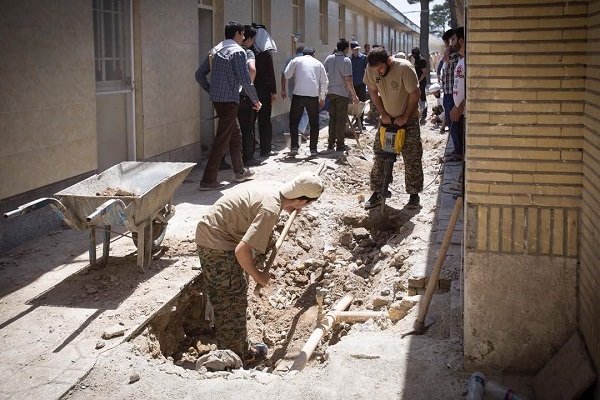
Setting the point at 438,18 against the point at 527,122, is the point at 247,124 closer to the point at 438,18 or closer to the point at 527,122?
the point at 527,122

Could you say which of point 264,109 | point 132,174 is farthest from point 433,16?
point 132,174

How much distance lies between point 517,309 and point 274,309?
3.06m

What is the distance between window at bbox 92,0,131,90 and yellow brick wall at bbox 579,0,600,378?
20.5 feet

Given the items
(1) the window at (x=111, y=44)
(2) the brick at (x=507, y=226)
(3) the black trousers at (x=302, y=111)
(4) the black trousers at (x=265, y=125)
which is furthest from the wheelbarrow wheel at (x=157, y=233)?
(3) the black trousers at (x=302, y=111)

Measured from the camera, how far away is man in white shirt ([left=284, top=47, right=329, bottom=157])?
1230 centimetres

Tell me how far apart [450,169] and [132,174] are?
4807 mm

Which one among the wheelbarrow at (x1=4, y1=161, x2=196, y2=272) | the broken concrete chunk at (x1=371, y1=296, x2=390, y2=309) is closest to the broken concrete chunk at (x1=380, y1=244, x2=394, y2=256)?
the broken concrete chunk at (x1=371, y1=296, x2=390, y2=309)

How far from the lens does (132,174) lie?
709cm

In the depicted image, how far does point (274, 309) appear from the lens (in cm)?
683

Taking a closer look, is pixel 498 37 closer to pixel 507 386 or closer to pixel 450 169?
pixel 507 386

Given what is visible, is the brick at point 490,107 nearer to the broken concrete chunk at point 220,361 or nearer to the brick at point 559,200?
the brick at point 559,200

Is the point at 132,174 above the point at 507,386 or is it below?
above

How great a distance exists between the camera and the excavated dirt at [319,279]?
5.82m

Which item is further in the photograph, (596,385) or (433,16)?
(433,16)
